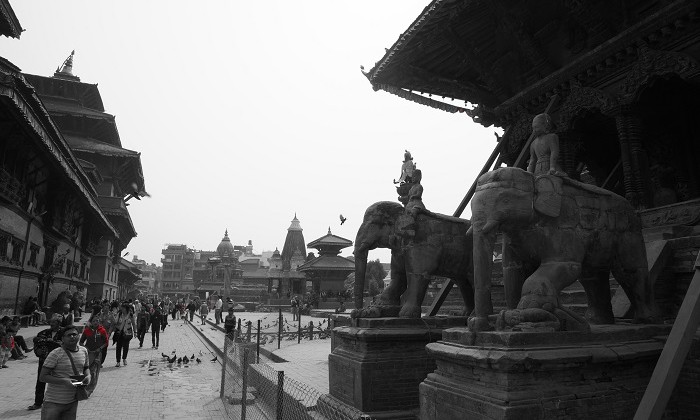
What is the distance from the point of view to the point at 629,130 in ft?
27.5

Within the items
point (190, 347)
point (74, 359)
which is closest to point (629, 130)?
point (74, 359)

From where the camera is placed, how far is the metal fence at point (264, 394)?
5617 mm

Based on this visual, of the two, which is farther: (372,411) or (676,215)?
(676,215)

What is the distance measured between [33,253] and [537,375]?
20.3m

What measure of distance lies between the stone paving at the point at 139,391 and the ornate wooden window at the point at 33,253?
13.6 feet

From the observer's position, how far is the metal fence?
221 inches

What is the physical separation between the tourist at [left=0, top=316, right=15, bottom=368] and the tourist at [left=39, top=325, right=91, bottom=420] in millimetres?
8245

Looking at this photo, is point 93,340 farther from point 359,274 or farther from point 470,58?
point 470,58

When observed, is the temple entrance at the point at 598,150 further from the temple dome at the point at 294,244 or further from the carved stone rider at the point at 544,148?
the temple dome at the point at 294,244

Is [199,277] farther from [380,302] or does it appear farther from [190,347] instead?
[380,302]

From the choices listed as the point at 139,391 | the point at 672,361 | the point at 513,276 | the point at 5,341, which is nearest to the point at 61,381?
the point at 139,391

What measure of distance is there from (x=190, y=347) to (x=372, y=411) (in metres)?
15.8

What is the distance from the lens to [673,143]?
10.2 meters

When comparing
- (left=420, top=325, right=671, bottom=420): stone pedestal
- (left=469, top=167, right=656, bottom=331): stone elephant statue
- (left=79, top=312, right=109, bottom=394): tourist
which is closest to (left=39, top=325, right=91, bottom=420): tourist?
(left=79, top=312, right=109, bottom=394): tourist
